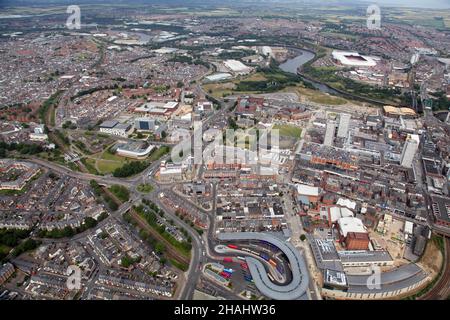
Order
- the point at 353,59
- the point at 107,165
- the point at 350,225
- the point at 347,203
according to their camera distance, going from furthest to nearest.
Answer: the point at 353,59
the point at 107,165
the point at 347,203
the point at 350,225

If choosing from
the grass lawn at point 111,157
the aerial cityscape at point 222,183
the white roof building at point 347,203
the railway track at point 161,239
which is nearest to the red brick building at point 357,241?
the aerial cityscape at point 222,183

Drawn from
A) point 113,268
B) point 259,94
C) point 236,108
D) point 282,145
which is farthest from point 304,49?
point 113,268

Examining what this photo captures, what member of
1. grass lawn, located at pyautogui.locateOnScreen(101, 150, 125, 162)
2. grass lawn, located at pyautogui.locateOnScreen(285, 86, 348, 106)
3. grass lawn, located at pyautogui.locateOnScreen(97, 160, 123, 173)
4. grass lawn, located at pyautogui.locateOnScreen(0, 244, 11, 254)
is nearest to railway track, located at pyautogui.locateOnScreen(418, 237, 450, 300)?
grass lawn, located at pyautogui.locateOnScreen(0, 244, 11, 254)

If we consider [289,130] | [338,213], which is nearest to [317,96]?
[289,130]

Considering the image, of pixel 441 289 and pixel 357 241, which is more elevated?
pixel 357 241

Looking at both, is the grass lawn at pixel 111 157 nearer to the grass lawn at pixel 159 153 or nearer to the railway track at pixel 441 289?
the grass lawn at pixel 159 153

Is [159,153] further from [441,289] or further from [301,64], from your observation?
[301,64]

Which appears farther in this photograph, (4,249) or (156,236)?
(156,236)
